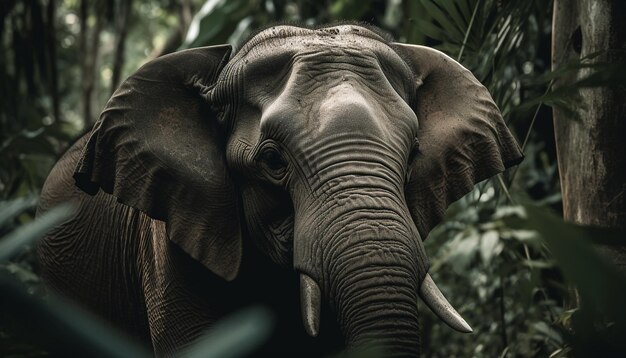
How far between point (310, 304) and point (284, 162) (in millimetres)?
667

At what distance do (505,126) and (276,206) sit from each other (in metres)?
1.12

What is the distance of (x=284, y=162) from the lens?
12.1 feet

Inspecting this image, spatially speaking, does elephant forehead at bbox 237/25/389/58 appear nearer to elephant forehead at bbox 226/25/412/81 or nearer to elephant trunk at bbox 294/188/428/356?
elephant forehead at bbox 226/25/412/81

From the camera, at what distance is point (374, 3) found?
35.0 ft

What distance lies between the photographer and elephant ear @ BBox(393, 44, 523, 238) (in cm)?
398

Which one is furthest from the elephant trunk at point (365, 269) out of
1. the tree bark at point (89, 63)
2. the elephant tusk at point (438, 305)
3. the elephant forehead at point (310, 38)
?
the tree bark at point (89, 63)

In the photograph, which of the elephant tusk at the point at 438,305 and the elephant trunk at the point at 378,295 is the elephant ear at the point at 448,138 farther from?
the elephant trunk at the point at 378,295

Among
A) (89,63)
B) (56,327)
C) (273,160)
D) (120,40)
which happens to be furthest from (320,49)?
(89,63)

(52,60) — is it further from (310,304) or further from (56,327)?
(56,327)

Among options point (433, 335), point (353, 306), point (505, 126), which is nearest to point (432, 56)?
point (505, 126)

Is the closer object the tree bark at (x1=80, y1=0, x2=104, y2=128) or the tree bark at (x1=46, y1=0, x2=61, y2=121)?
the tree bark at (x1=46, y1=0, x2=61, y2=121)

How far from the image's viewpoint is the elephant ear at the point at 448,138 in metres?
3.98

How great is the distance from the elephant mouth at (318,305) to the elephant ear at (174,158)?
633 millimetres

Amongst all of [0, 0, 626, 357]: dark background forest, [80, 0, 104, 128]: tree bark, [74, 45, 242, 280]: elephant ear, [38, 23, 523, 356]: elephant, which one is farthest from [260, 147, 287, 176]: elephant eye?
[80, 0, 104, 128]: tree bark
